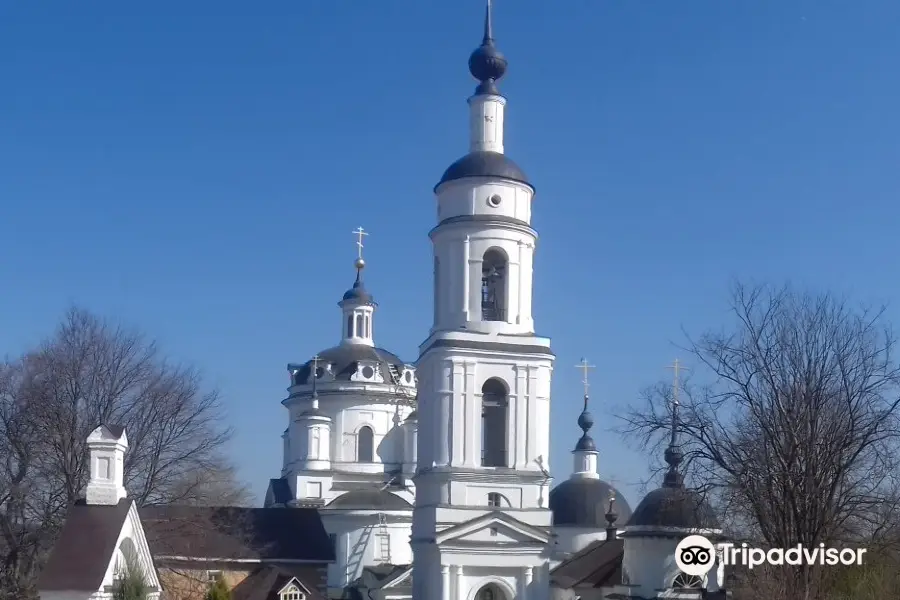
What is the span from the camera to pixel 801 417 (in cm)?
2025

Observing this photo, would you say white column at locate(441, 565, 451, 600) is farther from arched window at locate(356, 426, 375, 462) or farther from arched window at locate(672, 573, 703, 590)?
arched window at locate(356, 426, 375, 462)

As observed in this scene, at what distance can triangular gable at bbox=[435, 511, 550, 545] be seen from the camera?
27.6 metres

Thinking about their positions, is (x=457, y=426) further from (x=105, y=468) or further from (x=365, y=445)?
(x=365, y=445)

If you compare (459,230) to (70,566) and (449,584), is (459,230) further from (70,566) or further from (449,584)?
(70,566)

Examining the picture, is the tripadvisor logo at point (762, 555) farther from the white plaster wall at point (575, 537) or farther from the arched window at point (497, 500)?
the white plaster wall at point (575, 537)

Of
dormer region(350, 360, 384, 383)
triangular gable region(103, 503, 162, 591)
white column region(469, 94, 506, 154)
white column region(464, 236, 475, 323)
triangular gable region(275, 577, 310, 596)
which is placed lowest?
triangular gable region(275, 577, 310, 596)

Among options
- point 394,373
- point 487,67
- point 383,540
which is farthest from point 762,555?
point 394,373

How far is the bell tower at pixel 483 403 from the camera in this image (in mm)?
27891

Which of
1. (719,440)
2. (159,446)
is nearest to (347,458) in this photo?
(159,446)

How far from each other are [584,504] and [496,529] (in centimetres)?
1947

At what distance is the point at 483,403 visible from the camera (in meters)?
28.9

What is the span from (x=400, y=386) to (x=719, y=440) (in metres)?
31.5

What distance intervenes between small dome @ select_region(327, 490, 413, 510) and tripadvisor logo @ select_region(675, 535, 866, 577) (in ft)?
79.1

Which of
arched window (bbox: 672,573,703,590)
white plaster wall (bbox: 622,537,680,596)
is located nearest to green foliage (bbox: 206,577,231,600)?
white plaster wall (bbox: 622,537,680,596)
